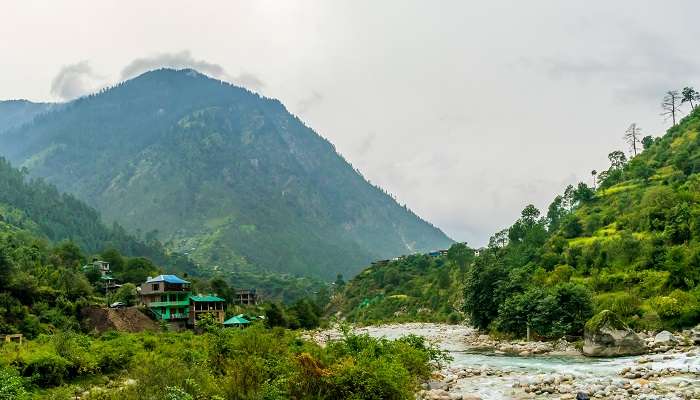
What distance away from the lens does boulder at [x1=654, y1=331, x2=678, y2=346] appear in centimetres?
3438

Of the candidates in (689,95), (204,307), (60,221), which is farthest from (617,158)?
(60,221)

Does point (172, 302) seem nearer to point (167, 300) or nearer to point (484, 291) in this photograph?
point (167, 300)

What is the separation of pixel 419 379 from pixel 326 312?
100 metres

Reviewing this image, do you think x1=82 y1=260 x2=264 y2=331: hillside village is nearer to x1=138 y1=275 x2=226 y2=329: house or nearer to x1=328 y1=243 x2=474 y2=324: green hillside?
x1=138 y1=275 x2=226 y2=329: house

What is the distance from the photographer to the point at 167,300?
62375 millimetres

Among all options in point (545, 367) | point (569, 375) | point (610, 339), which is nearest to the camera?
point (569, 375)

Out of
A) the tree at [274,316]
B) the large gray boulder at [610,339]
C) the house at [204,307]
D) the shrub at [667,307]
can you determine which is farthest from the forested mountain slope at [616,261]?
the house at [204,307]

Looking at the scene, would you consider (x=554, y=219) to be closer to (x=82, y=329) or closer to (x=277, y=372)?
(x=82, y=329)

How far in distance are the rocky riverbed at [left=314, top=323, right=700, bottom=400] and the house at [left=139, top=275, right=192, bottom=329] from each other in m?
35.3

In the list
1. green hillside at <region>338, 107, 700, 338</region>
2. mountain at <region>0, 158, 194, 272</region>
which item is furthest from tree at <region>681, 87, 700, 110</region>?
mountain at <region>0, 158, 194, 272</region>

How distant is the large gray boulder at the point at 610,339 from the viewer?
34375mm

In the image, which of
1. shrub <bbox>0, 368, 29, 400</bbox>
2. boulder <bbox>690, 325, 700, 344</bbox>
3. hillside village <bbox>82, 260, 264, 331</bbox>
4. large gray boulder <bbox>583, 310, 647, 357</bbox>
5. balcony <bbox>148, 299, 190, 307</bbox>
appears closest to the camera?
shrub <bbox>0, 368, 29, 400</bbox>

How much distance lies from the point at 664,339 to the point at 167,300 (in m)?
48.1

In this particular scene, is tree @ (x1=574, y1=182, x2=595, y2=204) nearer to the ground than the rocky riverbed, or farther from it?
farther from it
